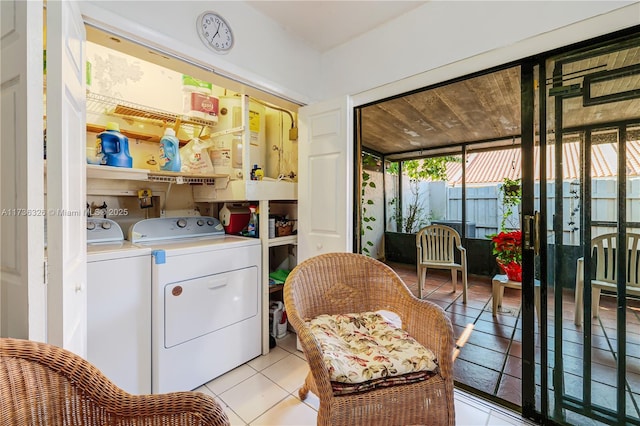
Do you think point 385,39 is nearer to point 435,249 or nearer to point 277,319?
point 277,319

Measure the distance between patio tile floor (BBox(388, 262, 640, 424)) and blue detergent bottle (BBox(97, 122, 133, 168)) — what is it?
8.38 ft

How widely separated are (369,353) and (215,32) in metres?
1.98

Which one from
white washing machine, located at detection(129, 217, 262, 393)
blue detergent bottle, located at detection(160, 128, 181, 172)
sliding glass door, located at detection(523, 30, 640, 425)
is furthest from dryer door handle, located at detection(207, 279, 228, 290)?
sliding glass door, located at detection(523, 30, 640, 425)

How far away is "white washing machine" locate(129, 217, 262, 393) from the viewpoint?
5.28 feet

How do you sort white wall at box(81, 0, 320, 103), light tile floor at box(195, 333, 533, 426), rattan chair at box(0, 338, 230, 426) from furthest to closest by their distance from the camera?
light tile floor at box(195, 333, 533, 426) → white wall at box(81, 0, 320, 103) → rattan chair at box(0, 338, 230, 426)

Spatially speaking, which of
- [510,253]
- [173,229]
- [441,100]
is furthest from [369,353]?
[441,100]

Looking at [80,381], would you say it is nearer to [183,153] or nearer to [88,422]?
[88,422]

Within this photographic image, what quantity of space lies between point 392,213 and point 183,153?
362 centimetres

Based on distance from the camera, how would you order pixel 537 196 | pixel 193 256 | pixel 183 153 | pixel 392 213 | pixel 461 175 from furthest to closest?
pixel 392 213
pixel 461 175
pixel 183 153
pixel 193 256
pixel 537 196

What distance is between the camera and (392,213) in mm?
4855

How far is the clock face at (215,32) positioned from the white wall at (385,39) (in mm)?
38

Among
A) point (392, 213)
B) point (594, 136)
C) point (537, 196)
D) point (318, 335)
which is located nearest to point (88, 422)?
point (318, 335)

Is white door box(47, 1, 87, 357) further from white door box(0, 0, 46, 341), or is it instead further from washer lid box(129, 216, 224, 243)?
washer lid box(129, 216, 224, 243)

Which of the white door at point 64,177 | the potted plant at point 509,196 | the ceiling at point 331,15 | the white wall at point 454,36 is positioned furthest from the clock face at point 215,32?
the potted plant at point 509,196
